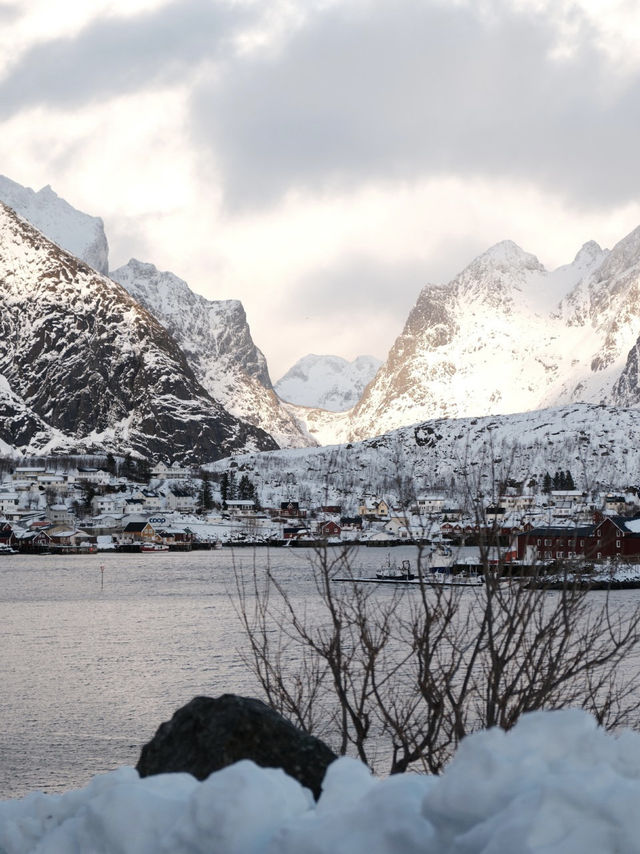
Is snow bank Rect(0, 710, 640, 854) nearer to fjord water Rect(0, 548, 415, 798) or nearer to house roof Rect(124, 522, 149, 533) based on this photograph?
fjord water Rect(0, 548, 415, 798)

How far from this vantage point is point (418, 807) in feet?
12.1

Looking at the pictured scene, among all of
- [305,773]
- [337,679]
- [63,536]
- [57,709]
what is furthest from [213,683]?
[63,536]

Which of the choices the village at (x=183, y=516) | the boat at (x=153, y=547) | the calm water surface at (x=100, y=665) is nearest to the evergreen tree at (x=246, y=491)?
the village at (x=183, y=516)

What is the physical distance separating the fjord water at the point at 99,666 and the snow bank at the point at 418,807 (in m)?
Answer: 4.70

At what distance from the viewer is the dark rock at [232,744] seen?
5121 mm

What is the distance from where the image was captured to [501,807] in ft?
11.5

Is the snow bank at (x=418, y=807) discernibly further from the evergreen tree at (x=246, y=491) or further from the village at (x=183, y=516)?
the evergreen tree at (x=246, y=491)

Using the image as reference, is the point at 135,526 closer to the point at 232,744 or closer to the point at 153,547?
the point at 153,547

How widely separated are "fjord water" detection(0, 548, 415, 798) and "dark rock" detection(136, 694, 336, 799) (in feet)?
11.1

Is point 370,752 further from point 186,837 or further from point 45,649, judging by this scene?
point 45,649

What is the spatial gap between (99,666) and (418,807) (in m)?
33.9

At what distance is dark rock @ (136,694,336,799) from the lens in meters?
5.12

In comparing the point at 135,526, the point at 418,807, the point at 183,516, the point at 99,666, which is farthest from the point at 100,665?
the point at 183,516

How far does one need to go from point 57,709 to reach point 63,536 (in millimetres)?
105091
